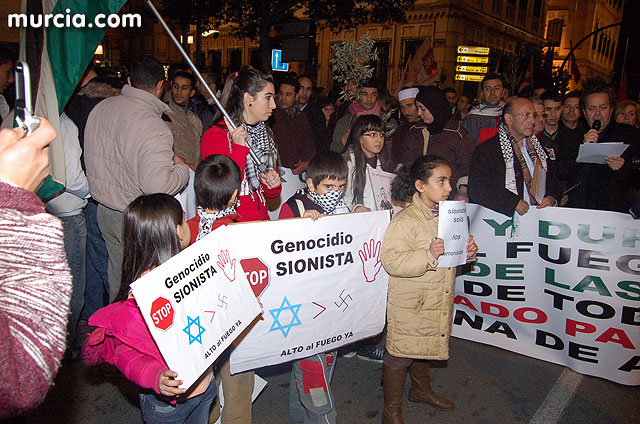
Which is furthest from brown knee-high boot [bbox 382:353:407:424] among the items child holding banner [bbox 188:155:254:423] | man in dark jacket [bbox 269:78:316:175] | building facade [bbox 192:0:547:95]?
building facade [bbox 192:0:547:95]

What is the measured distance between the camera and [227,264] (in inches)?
93.4

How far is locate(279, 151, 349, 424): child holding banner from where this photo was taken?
300 centimetres

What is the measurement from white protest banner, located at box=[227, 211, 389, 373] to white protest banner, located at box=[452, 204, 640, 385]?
4.49ft

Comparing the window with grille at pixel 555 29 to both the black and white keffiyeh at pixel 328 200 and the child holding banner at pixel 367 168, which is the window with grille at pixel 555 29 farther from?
the black and white keffiyeh at pixel 328 200

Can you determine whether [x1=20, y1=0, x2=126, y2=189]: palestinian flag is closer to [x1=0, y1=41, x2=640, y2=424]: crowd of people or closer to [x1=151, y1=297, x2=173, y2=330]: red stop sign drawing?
[x1=0, y1=41, x2=640, y2=424]: crowd of people

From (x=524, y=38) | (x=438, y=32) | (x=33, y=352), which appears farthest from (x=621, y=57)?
(x=33, y=352)

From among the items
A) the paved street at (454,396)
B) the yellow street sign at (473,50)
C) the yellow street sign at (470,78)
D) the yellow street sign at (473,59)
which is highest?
the yellow street sign at (473,50)

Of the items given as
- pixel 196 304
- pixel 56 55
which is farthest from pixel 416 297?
pixel 56 55

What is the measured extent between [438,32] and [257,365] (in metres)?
28.4

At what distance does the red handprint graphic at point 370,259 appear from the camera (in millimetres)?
3215

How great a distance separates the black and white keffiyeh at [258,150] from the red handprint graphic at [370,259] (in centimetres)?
98

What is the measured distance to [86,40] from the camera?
2225mm

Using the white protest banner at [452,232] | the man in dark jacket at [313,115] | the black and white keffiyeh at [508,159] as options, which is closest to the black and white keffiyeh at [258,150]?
the white protest banner at [452,232]

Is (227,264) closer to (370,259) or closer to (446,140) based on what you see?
(370,259)
